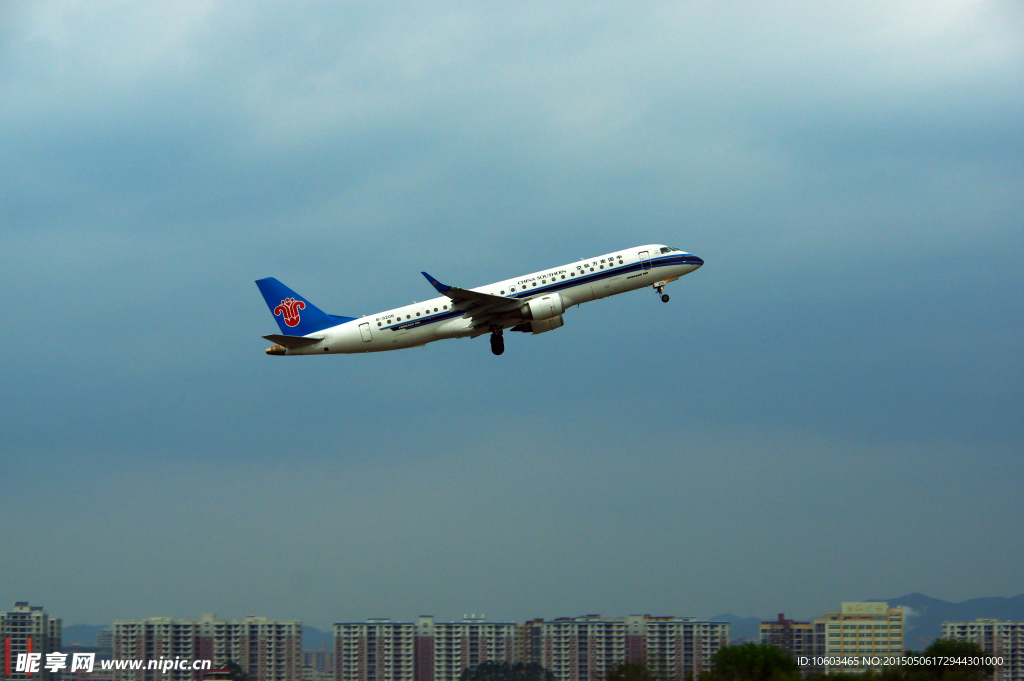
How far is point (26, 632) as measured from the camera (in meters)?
119

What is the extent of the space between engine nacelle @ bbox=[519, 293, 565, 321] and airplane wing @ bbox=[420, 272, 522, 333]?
0.66m

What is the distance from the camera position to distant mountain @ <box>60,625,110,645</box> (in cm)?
11794

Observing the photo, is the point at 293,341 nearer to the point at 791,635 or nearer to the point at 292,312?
the point at 292,312

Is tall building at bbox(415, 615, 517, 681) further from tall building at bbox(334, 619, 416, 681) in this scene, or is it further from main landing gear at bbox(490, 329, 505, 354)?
main landing gear at bbox(490, 329, 505, 354)

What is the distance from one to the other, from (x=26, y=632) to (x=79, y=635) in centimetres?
587

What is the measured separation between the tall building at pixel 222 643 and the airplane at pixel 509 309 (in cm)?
6825

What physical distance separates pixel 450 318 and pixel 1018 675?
103383 millimetres

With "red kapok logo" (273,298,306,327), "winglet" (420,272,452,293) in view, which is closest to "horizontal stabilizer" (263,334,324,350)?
"red kapok logo" (273,298,306,327)

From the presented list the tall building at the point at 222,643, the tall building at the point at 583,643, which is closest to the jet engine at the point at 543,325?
the tall building at the point at 583,643

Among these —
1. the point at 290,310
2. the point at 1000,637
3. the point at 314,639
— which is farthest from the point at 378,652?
the point at 1000,637

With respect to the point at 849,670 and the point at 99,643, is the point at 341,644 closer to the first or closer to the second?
the point at 99,643

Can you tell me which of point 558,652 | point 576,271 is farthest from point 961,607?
point 576,271

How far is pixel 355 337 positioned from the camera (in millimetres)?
68688

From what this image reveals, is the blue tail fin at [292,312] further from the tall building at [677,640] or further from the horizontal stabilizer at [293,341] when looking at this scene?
the tall building at [677,640]
